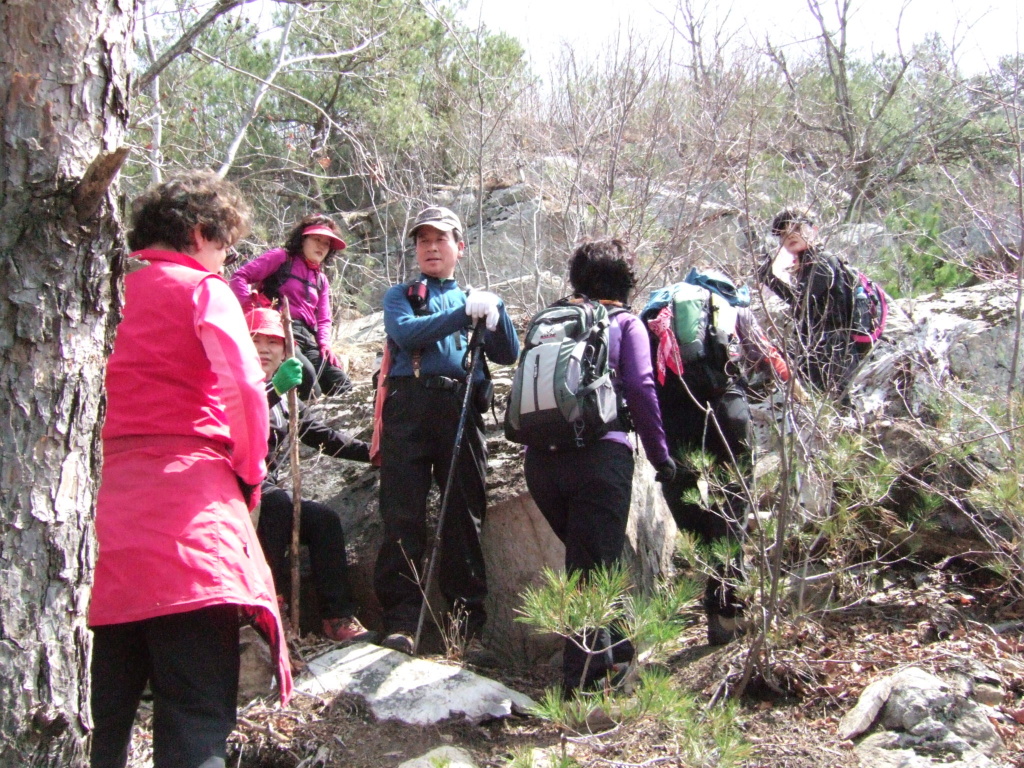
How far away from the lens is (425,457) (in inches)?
156

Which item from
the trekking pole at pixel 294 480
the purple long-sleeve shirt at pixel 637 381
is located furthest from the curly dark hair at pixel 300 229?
the purple long-sleeve shirt at pixel 637 381

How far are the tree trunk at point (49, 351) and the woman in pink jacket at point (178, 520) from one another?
164 millimetres

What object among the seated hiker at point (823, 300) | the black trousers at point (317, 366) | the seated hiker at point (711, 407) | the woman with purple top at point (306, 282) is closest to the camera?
the seated hiker at point (711, 407)

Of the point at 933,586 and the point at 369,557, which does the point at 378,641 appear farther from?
the point at 933,586

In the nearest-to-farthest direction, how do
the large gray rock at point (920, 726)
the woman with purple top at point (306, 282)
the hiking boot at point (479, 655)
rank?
the large gray rock at point (920, 726) → the hiking boot at point (479, 655) → the woman with purple top at point (306, 282)

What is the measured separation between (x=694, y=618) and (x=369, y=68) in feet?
29.2

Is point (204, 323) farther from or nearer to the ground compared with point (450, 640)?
farther from the ground

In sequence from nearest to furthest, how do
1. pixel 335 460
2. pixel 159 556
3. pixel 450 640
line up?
1. pixel 159 556
2. pixel 450 640
3. pixel 335 460

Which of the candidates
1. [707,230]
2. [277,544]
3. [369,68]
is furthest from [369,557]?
[369,68]

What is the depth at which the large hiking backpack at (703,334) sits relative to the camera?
13.0 feet

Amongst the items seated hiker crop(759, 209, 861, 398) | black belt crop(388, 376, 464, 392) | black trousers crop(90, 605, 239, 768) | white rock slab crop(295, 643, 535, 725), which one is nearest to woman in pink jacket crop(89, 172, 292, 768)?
black trousers crop(90, 605, 239, 768)

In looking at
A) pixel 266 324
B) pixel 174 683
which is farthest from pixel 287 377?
pixel 174 683

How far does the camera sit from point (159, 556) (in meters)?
2.23

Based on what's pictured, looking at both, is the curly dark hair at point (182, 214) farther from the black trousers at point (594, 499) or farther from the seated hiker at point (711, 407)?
the seated hiker at point (711, 407)
